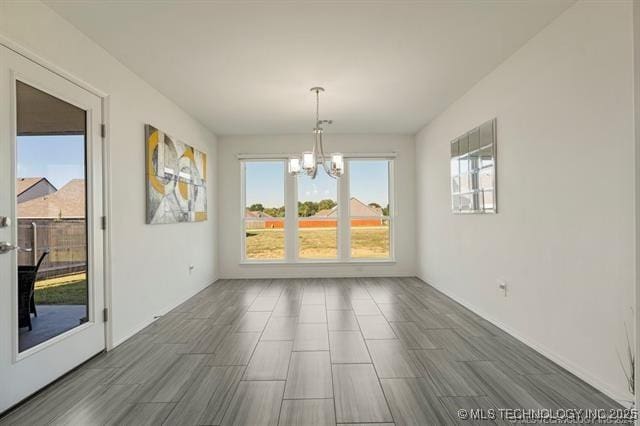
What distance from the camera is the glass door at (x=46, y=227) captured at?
207cm

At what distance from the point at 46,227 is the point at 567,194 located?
12.3 feet

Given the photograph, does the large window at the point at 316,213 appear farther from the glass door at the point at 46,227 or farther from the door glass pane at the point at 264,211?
the glass door at the point at 46,227

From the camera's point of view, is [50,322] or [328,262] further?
[328,262]

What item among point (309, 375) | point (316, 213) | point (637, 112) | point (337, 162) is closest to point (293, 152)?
point (316, 213)

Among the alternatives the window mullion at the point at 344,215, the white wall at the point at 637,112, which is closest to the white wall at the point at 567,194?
the white wall at the point at 637,112

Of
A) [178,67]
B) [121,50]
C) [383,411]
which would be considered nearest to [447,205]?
[383,411]

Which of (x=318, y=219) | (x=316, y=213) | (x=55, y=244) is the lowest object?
A: (x=55, y=244)

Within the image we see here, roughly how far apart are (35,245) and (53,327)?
24.0 inches

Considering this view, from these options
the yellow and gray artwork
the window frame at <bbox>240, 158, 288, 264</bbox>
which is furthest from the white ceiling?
the window frame at <bbox>240, 158, 288, 264</bbox>

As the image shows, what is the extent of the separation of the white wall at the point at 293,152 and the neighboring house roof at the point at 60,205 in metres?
3.48

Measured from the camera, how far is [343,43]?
2928mm

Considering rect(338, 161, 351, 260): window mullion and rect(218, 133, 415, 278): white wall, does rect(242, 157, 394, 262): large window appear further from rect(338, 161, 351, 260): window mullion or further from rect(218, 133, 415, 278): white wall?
rect(218, 133, 415, 278): white wall

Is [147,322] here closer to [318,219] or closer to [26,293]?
[26,293]

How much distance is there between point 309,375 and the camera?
245 centimetres
